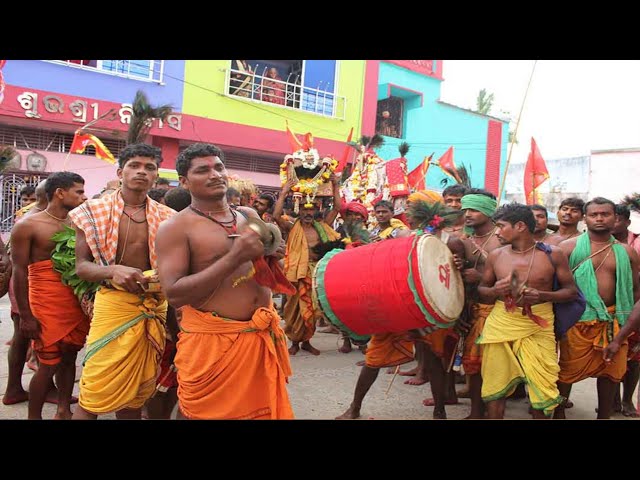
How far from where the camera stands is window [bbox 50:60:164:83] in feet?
37.8

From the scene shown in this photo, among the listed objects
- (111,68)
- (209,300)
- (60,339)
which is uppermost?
(111,68)

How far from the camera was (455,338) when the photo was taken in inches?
161

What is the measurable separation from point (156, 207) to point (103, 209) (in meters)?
0.31

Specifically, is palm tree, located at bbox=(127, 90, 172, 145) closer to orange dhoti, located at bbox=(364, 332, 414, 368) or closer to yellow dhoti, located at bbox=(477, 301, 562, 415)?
orange dhoti, located at bbox=(364, 332, 414, 368)

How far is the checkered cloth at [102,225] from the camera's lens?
3.08m

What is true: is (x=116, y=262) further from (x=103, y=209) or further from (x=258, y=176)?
(x=258, y=176)

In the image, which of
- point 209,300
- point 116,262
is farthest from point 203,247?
point 116,262

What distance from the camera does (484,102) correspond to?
26.9 meters

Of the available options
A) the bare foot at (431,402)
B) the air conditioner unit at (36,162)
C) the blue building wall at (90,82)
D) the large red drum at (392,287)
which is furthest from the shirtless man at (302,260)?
the blue building wall at (90,82)

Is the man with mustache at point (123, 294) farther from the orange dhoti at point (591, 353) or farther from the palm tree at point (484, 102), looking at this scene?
the palm tree at point (484, 102)

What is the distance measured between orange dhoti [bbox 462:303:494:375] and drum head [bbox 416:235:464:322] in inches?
15.8

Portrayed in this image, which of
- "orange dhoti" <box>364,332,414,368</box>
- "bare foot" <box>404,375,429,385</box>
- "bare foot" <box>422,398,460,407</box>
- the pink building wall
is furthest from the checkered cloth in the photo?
the pink building wall

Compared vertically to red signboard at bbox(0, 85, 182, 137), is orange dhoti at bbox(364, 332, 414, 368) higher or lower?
lower

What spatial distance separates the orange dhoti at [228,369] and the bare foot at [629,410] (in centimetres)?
328
